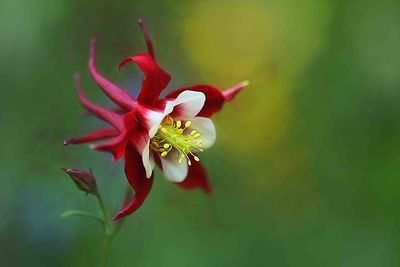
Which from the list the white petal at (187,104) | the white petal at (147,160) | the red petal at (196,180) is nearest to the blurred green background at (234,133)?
the red petal at (196,180)

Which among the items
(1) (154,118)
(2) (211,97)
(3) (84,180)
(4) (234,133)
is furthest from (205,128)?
(4) (234,133)

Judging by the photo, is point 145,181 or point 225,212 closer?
point 145,181

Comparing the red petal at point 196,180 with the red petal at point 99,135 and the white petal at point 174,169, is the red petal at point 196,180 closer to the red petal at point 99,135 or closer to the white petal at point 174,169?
the white petal at point 174,169

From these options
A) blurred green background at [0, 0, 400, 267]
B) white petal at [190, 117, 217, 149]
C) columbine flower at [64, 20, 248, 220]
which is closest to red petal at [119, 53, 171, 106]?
columbine flower at [64, 20, 248, 220]

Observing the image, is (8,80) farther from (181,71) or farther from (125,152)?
(125,152)

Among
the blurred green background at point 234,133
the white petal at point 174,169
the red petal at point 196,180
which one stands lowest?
the blurred green background at point 234,133

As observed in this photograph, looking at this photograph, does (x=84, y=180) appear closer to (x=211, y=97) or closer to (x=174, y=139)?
(x=174, y=139)

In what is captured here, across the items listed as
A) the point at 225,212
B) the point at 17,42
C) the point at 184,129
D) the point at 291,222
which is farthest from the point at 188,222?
the point at 184,129
